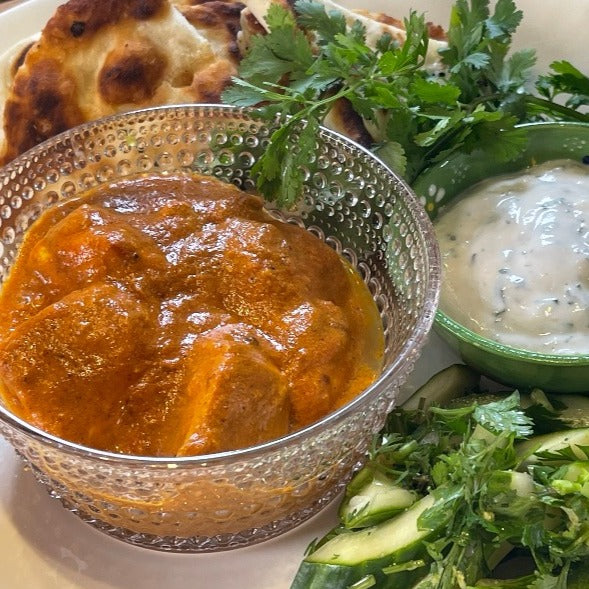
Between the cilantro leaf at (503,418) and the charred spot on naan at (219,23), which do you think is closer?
the cilantro leaf at (503,418)

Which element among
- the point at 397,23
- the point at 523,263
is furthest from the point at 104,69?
the point at 523,263

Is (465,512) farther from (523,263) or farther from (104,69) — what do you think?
(104,69)

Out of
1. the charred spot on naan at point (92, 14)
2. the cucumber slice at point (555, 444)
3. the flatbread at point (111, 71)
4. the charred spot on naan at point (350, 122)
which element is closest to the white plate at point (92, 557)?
the cucumber slice at point (555, 444)

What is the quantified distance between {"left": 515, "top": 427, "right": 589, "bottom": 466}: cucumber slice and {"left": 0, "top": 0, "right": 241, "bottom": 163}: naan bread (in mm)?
1371

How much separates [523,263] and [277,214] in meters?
0.69

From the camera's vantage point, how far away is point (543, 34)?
2.94 meters

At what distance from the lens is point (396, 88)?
2262mm

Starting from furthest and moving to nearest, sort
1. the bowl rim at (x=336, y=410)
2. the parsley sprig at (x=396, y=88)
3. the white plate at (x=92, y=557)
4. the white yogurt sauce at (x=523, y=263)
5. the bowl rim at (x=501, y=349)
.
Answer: the parsley sprig at (x=396, y=88)
the white yogurt sauce at (x=523, y=263)
the bowl rim at (x=501, y=349)
the white plate at (x=92, y=557)
the bowl rim at (x=336, y=410)

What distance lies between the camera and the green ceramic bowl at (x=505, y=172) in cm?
195

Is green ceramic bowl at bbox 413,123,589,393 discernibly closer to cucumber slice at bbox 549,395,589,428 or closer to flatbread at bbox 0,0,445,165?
cucumber slice at bbox 549,395,589,428

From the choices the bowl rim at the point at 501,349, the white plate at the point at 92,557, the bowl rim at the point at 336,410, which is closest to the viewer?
the bowl rim at the point at 336,410

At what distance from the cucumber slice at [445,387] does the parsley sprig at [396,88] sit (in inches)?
22.2

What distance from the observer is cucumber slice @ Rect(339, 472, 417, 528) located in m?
1.63

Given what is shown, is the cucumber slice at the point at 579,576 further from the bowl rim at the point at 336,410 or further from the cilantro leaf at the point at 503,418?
the bowl rim at the point at 336,410
